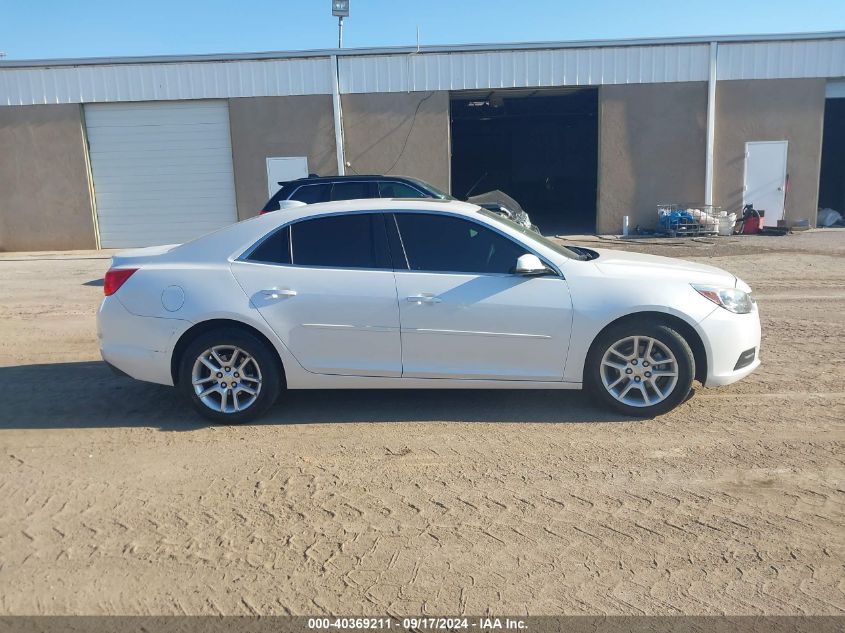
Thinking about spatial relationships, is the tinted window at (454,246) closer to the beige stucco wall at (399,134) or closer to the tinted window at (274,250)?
the tinted window at (274,250)

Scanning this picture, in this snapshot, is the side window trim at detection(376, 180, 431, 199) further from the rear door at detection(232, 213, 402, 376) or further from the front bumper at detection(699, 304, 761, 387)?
the front bumper at detection(699, 304, 761, 387)

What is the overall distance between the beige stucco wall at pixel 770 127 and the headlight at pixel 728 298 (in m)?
15.6

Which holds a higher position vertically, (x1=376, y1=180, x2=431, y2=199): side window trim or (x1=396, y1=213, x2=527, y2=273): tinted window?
(x1=376, y1=180, x2=431, y2=199): side window trim

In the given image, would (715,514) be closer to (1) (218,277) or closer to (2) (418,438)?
(2) (418,438)

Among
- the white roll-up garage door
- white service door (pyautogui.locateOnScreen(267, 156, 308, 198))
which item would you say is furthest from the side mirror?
→ the white roll-up garage door

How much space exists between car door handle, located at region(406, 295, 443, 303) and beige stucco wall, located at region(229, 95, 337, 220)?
1475 cm

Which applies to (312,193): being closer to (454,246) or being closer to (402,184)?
(402,184)

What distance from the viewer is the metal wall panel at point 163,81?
739 inches

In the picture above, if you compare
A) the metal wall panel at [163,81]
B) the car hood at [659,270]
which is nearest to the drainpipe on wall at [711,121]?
the metal wall panel at [163,81]

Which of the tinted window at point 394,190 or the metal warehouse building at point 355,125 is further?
the metal warehouse building at point 355,125

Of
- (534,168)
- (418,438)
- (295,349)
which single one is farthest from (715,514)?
(534,168)

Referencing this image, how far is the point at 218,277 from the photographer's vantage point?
17.6ft

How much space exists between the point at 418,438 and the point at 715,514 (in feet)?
6.53

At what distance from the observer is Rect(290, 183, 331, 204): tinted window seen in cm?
1170
